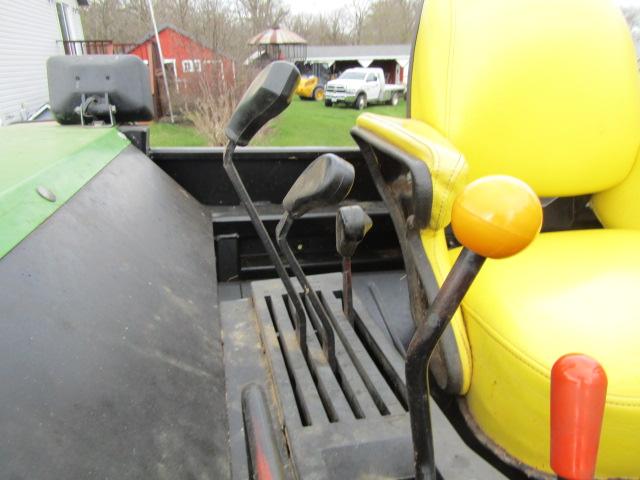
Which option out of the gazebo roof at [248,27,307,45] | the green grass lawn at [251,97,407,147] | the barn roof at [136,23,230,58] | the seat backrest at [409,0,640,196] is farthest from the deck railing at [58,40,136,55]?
the seat backrest at [409,0,640,196]

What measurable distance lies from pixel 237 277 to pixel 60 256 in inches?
33.1

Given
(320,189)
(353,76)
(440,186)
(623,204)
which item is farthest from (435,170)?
(353,76)

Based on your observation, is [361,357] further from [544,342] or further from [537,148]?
[537,148]

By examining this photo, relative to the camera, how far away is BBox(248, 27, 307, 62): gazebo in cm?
1699

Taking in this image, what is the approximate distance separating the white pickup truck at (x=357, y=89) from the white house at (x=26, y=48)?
8961 mm

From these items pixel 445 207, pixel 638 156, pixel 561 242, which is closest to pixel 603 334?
pixel 445 207

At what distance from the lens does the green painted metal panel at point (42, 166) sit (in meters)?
0.79

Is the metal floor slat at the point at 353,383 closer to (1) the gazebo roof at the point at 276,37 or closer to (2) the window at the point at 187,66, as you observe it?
(2) the window at the point at 187,66

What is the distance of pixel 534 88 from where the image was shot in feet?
4.08

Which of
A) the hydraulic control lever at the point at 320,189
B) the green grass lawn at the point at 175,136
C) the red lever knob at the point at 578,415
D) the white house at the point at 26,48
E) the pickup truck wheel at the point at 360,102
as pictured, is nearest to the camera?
the red lever knob at the point at 578,415

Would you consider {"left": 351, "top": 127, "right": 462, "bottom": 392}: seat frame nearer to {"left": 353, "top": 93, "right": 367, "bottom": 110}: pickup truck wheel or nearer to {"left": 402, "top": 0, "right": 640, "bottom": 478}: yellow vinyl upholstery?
{"left": 402, "top": 0, "right": 640, "bottom": 478}: yellow vinyl upholstery

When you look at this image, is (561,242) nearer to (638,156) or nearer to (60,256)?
(638,156)

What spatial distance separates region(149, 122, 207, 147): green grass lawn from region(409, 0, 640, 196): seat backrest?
720 cm

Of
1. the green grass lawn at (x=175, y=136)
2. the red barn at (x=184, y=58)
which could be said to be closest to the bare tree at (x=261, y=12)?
the red barn at (x=184, y=58)
